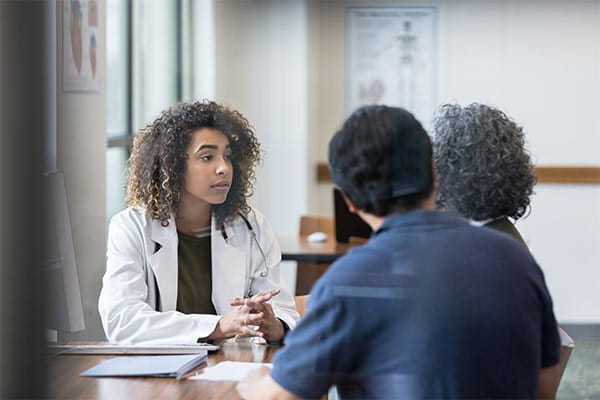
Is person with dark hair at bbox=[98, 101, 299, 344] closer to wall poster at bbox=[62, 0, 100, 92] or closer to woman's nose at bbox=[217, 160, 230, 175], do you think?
woman's nose at bbox=[217, 160, 230, 175]

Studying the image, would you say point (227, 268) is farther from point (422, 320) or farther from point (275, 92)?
point (422, 320)

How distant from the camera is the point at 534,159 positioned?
1709mm

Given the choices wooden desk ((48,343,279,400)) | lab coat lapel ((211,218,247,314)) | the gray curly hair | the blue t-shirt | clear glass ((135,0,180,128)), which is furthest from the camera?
clear glass ((135,0,180,128))

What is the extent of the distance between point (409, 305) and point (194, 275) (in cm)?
81

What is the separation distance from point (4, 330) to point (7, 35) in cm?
47

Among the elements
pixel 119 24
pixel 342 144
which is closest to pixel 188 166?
pixel 342 144

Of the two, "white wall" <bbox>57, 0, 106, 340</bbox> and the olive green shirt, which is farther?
the olive green shirt

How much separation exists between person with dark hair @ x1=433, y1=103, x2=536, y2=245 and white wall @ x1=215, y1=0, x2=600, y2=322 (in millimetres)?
32

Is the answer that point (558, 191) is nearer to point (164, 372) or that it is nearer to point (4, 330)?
point (164, 372)

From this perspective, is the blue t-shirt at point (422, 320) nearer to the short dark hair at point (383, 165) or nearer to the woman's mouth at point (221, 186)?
the short dark hair at point (383, 165)

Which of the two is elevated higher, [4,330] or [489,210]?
[489,210]

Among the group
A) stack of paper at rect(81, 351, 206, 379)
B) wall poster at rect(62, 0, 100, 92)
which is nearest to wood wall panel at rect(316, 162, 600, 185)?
stack of paper at rect(81, 351, 206, 379)

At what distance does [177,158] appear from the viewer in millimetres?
2049

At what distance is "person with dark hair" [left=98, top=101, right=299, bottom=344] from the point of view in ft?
6.53
